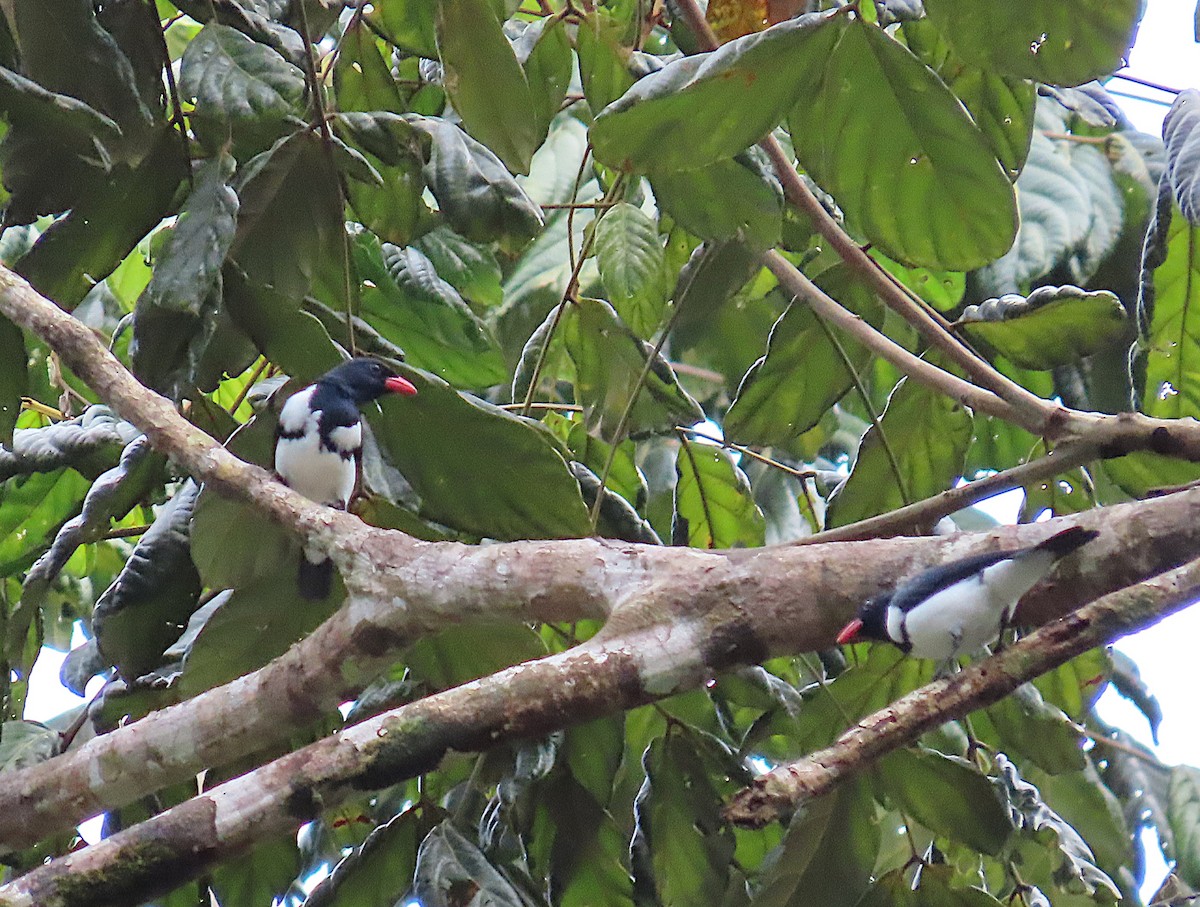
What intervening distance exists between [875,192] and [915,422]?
2.17 ft

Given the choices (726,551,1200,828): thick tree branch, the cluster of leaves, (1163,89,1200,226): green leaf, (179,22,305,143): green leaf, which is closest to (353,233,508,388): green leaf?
the cluster of leaves

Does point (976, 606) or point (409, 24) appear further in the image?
point (409, 24)

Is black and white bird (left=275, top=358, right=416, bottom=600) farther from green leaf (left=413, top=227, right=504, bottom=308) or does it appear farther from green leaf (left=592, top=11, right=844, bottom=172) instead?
green leaf (left=592, top=11, right=844, bottom=172)

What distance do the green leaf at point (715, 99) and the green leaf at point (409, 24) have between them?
1.00 m

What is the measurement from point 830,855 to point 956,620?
59 centimetres

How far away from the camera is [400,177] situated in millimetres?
2607

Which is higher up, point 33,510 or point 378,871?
point 33,510

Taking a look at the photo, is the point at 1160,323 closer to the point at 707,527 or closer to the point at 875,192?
the point at 875,192

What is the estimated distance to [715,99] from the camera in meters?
1.89

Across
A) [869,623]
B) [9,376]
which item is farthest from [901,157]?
[9,376]

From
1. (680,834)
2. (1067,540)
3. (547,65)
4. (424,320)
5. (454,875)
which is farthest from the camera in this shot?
(424,320)

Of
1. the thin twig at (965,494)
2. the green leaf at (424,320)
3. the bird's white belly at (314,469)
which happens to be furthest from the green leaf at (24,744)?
the thin twig at (965,494)

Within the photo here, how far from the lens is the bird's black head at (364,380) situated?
233 centimetres

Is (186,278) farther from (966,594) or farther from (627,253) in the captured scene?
(966,594)
